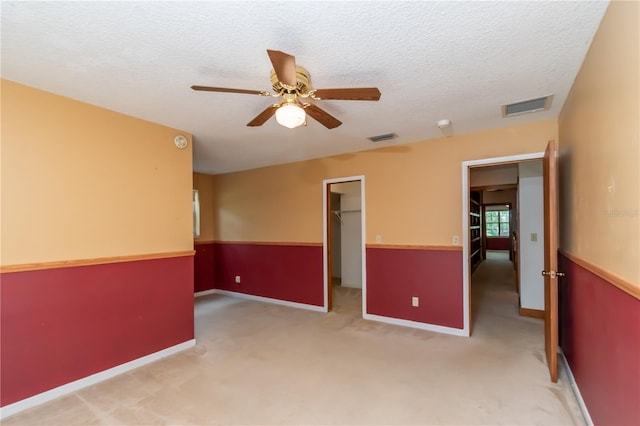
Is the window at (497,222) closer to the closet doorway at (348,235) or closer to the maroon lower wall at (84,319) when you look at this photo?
the closet doorway at (348,235)

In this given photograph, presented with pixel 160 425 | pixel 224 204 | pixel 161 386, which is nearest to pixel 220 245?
pixel 224 204

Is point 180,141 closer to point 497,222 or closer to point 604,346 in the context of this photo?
point 604,346

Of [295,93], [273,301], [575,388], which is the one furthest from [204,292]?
[575,388]

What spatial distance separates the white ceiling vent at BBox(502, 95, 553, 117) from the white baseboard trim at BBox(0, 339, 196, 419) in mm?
3953

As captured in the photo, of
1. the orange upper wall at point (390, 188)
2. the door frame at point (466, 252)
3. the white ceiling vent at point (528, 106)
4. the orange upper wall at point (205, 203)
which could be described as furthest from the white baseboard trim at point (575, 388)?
the orange upper wall at point (205, 203)

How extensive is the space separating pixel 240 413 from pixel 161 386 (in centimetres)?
82

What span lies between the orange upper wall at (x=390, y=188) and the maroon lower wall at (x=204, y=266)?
0.65 metres

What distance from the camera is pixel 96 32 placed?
160cm

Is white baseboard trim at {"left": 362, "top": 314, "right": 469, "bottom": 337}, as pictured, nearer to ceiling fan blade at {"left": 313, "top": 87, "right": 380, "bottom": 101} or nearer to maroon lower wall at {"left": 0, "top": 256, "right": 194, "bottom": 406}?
maroon lower wall at {"left": 0, "top": 256, "right": 194, "bottom": 406}

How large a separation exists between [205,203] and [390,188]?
3726 millimetres

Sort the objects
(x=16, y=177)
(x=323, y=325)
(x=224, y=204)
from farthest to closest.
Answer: (x=224, y=204), (x=323, y=325), (x=16, y=177)

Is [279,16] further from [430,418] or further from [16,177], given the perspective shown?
[430,418]

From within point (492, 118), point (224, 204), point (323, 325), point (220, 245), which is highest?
point (492, 118)

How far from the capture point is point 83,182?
8.32 ft
